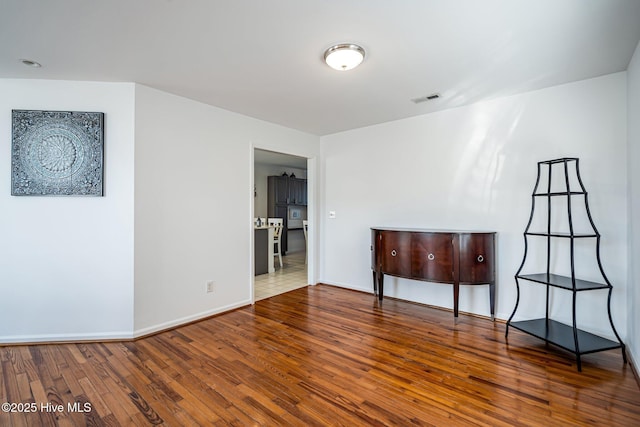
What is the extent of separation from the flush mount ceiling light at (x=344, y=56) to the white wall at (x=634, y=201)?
78.5 inches

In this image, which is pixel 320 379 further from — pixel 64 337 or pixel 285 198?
pixel 285 198

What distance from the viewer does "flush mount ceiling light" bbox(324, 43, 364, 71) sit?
83.7 inches

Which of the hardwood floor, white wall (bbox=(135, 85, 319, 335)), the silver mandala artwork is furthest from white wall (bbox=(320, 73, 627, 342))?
the silver mandala artwork

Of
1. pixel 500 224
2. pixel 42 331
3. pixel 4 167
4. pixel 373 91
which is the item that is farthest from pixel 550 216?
pixel 4 167

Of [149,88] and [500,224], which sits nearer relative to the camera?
[149,88]

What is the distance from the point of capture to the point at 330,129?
4.41m

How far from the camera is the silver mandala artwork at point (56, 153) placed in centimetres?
261

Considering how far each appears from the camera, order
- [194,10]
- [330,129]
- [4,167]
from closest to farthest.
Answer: [194,10], [4,167], [330,129]

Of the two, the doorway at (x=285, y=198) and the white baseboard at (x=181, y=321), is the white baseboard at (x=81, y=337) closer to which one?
the white baseboard at (x=181, y=321)

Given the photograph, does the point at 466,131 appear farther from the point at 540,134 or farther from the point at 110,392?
the point at 110,392

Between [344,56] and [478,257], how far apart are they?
7.57 ft

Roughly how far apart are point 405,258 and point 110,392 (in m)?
2.82

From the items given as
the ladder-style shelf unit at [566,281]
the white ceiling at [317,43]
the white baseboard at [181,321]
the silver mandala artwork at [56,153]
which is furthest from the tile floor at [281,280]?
the ladder-style shelf unit at [566,281]

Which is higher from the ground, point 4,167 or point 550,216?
point 4,167
